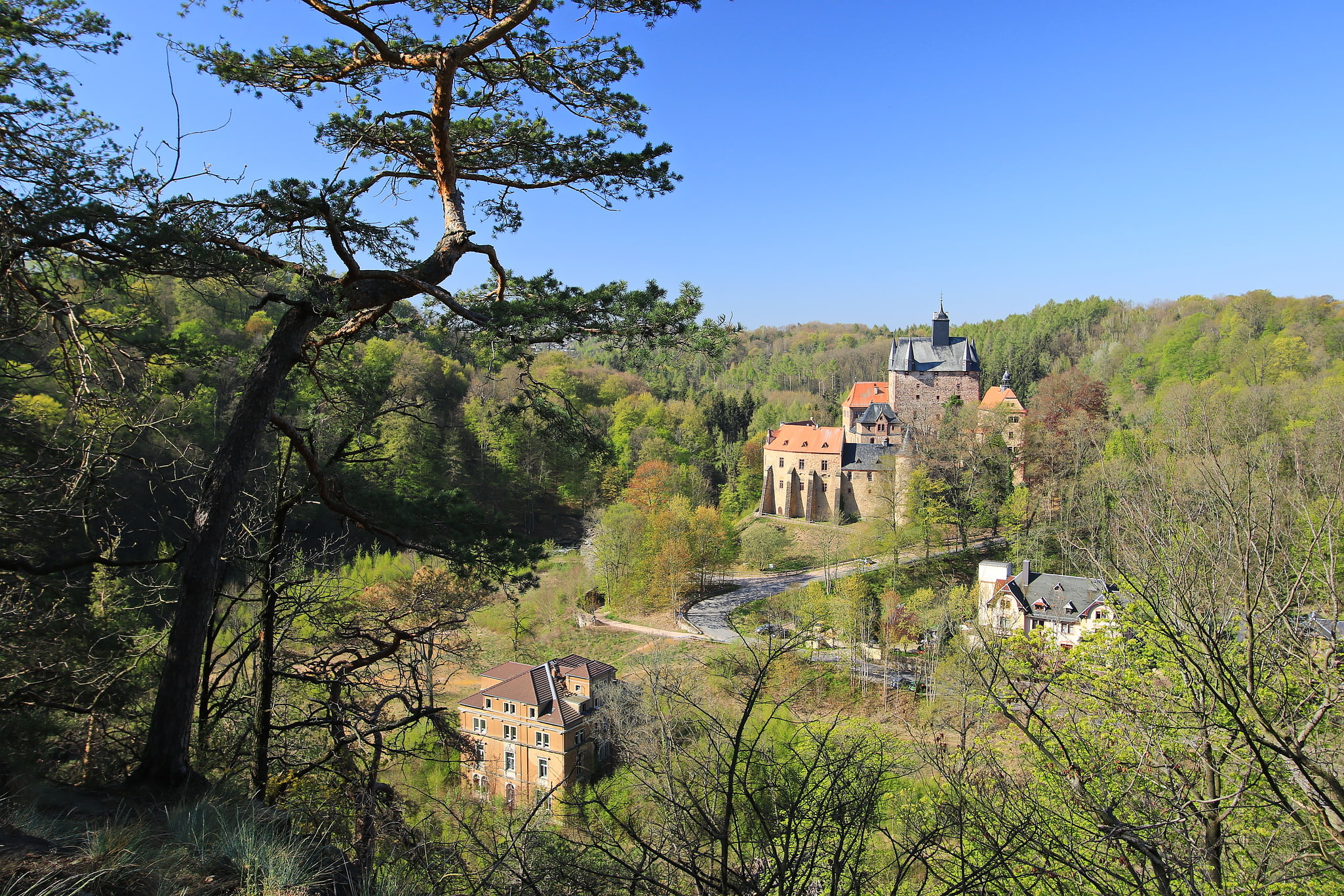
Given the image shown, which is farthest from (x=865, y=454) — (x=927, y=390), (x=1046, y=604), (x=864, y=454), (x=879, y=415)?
(x=1046, y=604)

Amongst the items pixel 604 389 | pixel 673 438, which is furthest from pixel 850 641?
pixel 604 389

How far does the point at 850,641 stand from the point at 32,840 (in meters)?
18.7

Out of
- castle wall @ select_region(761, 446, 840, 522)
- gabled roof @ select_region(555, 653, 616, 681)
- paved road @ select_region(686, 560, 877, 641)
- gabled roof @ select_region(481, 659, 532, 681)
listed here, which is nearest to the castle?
castle wall @ select_region(761, 446, 840, 522)

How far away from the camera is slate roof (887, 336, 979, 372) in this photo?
3575 cm

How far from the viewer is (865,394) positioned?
38.3 m

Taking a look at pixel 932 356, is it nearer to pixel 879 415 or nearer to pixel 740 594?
pixel 879 415

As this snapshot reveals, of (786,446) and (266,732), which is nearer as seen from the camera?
(266,732)

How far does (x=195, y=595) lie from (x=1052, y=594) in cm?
1994

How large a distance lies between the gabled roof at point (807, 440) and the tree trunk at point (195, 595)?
31209mm

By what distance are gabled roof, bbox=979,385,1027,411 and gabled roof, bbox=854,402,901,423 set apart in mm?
4135

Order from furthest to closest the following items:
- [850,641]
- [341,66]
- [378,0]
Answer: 1. [850,641]
2. [341,66]
3. [378,0]

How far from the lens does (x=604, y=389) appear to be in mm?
44344

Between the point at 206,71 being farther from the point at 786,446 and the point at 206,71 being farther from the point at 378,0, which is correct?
the point at 786,446

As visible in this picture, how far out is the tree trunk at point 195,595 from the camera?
3.45 metres
